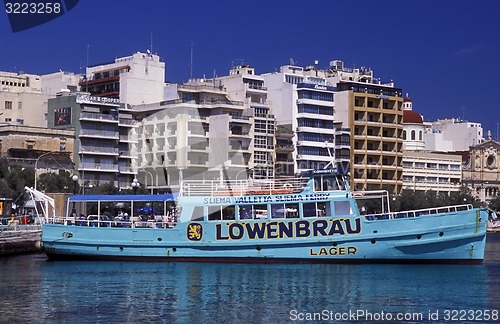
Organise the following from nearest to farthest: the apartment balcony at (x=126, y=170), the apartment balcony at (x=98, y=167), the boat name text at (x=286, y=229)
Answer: the boat name text at (x=286, y=229) → the apartment balcony at (x=98, y=167) → the apartment balcony at (x=126, y=170)

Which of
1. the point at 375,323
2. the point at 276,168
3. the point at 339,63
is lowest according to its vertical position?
the point at 375,323

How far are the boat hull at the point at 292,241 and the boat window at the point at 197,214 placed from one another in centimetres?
42

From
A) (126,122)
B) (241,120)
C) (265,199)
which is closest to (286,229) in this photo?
(265,199)

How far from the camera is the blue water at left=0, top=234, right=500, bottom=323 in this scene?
1228 inches

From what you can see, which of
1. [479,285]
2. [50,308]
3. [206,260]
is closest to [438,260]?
[479,285]

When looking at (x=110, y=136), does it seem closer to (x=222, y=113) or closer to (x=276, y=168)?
(x=222, y=113)

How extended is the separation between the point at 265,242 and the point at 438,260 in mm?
8241

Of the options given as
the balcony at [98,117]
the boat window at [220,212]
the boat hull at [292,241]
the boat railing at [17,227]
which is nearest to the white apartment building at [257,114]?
the balcony at [98,117]

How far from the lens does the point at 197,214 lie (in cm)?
4862

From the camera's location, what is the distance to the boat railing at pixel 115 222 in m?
49.7

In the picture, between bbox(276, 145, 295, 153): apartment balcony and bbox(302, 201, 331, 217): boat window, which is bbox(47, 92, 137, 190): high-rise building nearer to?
bbox(276, 145, 295, 153): apartment balcony

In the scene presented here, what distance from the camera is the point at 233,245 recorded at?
4797 centimetres

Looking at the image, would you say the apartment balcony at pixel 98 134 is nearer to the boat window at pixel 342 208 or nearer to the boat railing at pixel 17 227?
the boat railing at pixel 17 227

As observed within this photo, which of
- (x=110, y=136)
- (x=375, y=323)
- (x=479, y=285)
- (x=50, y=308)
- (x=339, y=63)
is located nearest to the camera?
(x=375, y=323)
